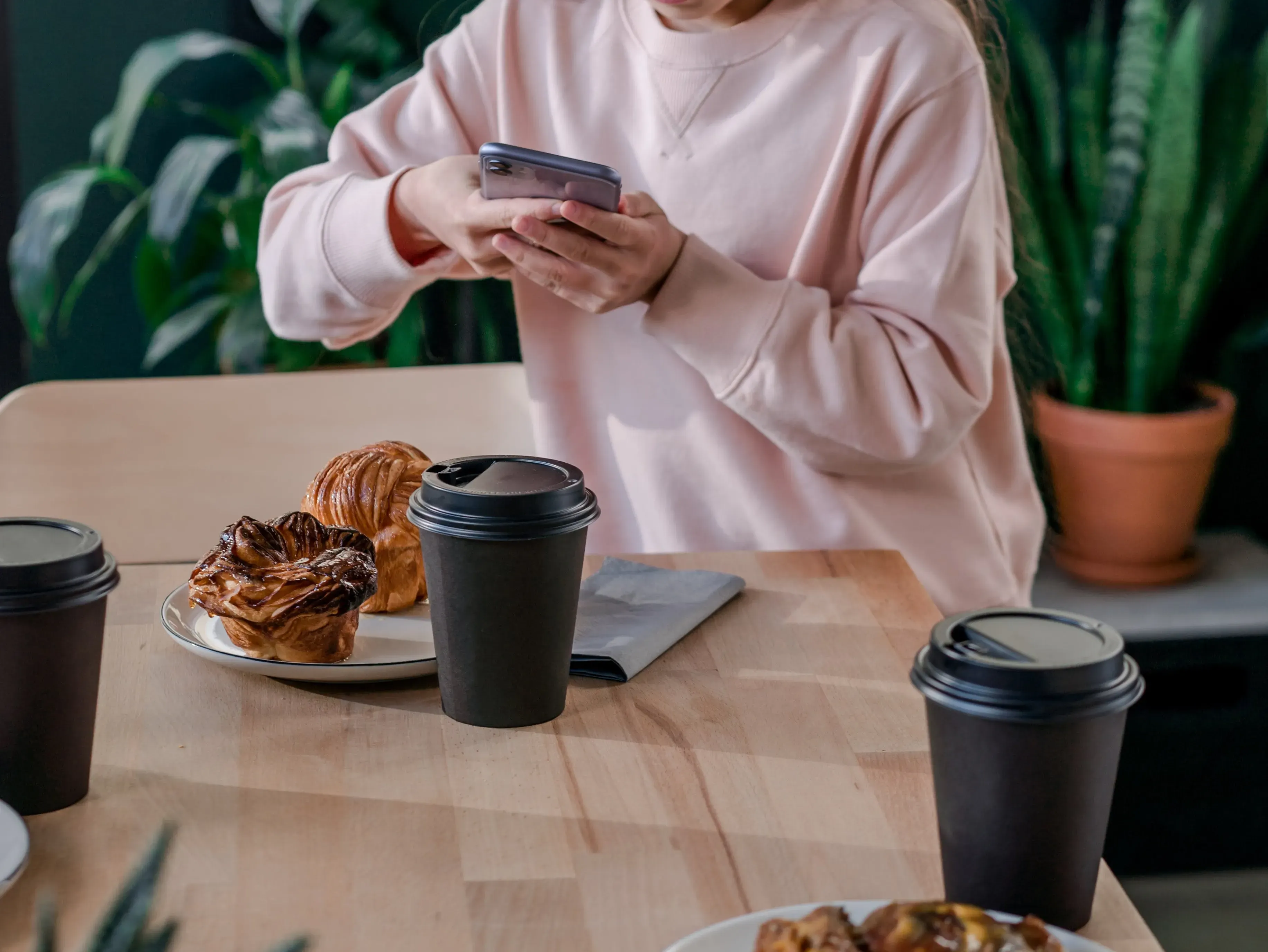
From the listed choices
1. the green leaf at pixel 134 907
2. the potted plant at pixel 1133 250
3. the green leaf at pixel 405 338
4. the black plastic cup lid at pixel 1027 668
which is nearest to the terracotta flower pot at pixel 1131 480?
the potted plant at pixel 1133 250

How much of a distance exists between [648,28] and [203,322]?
1.32 metres

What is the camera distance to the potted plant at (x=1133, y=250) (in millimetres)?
2246

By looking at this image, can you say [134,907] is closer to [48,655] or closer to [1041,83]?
[48,655]

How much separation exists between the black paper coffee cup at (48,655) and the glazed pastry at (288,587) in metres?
0.13

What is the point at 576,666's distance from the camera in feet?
2.89

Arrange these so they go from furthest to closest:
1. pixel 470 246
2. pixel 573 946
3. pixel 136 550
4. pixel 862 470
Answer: pixel 136 550
pixel 862 470
pixel 470 246
pixel 573 946

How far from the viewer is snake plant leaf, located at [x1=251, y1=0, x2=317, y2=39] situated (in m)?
2.37

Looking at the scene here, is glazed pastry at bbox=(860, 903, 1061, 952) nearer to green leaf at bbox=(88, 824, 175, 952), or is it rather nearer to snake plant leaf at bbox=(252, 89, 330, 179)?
green leaf at bbox=(88, 824, 175, 952)

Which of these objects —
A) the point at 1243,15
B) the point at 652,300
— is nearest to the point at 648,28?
the point at 652,300

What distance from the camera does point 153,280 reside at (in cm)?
246

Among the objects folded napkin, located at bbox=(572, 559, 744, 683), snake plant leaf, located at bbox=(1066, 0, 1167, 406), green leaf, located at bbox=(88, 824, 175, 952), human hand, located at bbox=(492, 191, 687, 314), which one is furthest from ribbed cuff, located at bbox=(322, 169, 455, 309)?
snake plant leaf, located at bbox=(1066, 0, 1167, 406)

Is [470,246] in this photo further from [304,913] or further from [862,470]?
[304,913]

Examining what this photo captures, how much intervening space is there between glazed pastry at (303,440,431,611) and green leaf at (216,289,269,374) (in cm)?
145

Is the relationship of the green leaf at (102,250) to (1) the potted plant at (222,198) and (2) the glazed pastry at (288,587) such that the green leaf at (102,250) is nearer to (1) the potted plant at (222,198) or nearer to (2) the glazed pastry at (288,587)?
(1) the potted plant at (222,198)
